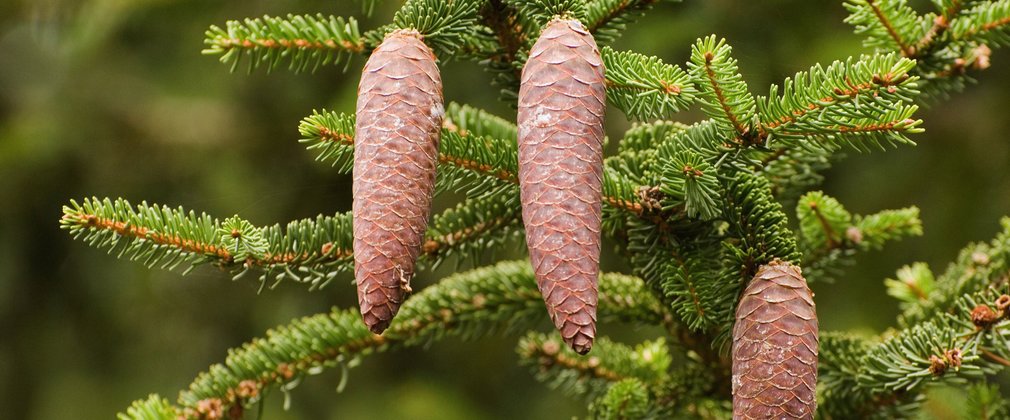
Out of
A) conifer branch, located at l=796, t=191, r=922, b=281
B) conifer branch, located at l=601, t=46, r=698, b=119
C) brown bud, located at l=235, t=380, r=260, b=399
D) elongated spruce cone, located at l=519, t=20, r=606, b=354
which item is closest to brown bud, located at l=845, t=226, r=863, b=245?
conifer branch, located at l=796, t=191, r=922, b=281

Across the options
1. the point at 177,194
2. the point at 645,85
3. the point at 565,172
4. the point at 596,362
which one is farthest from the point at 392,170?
the point at 177,194

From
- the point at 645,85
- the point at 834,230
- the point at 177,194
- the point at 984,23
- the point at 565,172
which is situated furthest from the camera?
the point at 177,194

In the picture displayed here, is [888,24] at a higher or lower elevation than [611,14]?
higher

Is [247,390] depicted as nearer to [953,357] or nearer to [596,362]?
[596,362]

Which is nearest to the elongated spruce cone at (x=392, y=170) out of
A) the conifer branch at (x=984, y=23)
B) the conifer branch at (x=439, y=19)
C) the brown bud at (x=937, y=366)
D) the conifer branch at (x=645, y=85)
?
the conifer branch at (x=439, y=19)

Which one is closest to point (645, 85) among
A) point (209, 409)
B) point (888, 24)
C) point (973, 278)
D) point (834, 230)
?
point (888, 24)

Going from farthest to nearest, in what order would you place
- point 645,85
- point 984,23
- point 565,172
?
1. point 984,23
2. point 645,85
3. point 565,172

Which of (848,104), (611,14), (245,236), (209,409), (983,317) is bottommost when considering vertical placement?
(209,409)

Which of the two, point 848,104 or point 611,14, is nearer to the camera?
point 848,104

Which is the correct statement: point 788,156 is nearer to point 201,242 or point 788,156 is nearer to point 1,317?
point 201,242
